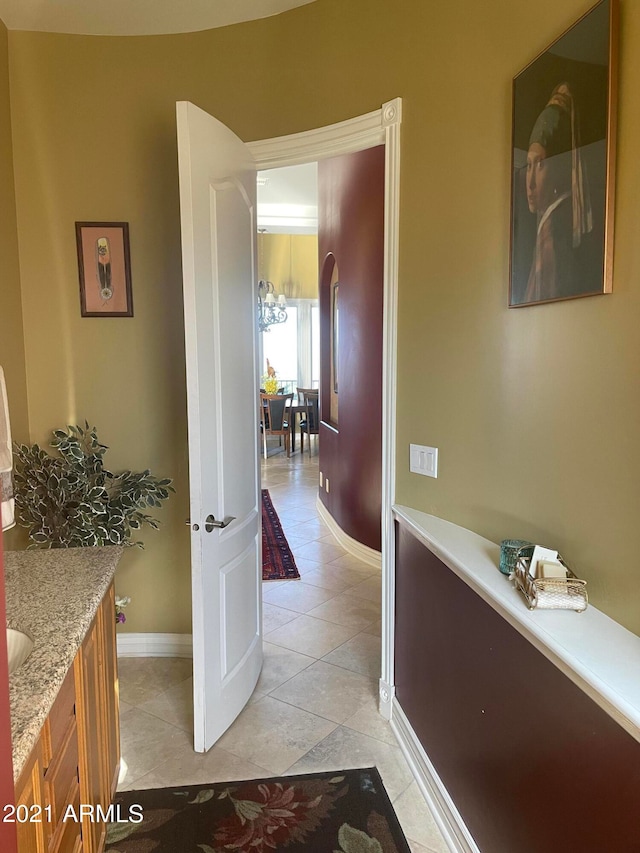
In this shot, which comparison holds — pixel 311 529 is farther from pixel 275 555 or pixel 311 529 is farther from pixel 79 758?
pixel 79 758

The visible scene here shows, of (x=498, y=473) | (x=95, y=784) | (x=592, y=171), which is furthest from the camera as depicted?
(x=498, y=473)

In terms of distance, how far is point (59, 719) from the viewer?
1.19 metres

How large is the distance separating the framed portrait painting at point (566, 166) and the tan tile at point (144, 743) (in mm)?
2003

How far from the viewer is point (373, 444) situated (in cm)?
392

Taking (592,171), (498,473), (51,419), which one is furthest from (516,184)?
(51,419)

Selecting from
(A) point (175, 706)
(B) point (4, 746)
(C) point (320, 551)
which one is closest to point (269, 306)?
(C) point (320, 551)

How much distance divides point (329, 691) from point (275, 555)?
1.86 meters

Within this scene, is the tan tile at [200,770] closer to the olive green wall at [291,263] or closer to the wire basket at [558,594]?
the wire basket at [558,594]

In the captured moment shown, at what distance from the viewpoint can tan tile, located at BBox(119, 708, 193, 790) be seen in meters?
2.04

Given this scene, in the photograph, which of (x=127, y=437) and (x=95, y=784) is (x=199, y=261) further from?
(x=95, y=784)

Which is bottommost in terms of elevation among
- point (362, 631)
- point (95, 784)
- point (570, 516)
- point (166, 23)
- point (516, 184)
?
point (362, 631)

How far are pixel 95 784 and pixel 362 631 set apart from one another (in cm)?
178

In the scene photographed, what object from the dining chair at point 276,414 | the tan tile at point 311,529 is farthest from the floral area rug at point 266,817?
the dining chair at point 276,414

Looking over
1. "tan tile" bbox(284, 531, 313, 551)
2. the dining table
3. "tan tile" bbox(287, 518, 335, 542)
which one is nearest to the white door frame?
"tan tile" bbox(284, 531, 313, 551)
